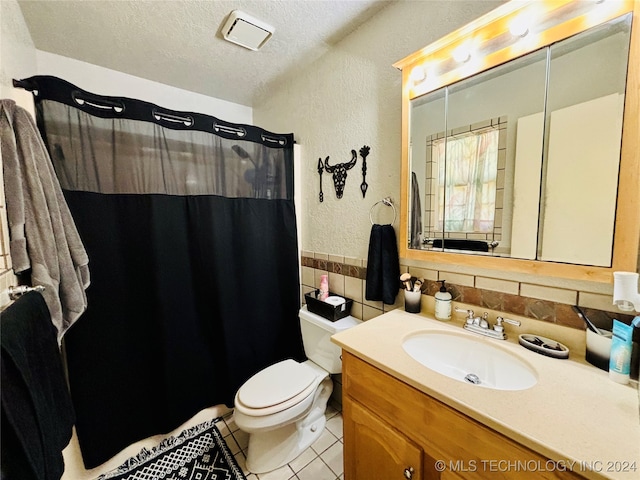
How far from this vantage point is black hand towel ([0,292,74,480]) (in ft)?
1.90

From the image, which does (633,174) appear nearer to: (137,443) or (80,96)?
(80,96)

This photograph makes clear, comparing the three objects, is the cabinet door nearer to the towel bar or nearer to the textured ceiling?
the towel bar

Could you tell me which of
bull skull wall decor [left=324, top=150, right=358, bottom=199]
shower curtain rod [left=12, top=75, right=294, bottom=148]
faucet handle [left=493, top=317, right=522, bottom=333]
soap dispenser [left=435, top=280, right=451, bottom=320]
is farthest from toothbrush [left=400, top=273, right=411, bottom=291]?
shower curtain rod [left=12, top=75, right=294, bottom=148]

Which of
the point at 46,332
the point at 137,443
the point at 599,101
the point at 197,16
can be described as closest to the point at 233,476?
the point at 137,443

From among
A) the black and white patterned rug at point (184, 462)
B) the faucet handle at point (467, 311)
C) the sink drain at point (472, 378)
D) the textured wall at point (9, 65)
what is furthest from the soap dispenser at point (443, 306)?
the textured wall at point (9, 65)

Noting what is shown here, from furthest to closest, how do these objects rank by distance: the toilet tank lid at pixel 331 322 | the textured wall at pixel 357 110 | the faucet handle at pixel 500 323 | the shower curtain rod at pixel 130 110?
the toilet tank lid at pixel 331 322 < the textured wall at pixel 357 110 < the shower curtain rod at pixel 130 110 < the faucet handle at pixel 500 323

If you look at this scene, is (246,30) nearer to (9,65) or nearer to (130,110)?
(130,110)

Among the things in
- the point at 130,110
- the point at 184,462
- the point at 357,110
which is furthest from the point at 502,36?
the point at 184,462

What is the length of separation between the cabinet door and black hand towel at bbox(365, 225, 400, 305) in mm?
523

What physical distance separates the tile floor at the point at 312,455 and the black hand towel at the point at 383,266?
0.92 metres

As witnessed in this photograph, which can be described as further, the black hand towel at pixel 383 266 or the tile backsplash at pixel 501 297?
the black hand towel at pixel 383 266

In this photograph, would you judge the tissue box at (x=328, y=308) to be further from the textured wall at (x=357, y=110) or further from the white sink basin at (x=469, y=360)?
the white sink basin at (x=469, y=360)

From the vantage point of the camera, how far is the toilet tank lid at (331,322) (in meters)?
1.46

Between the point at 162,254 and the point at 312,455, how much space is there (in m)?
1.42
